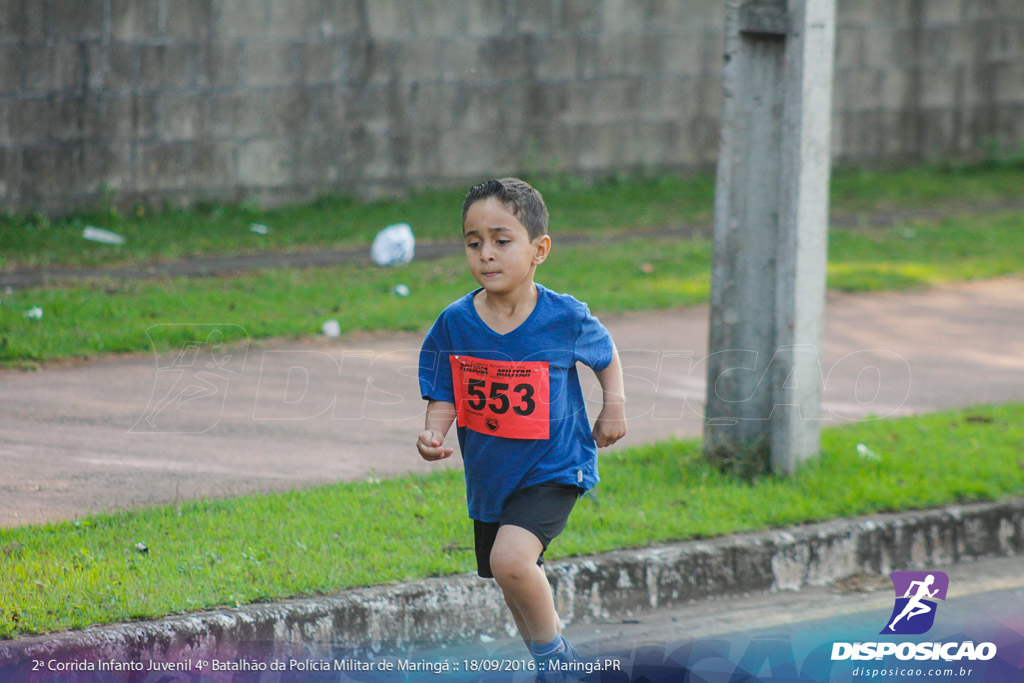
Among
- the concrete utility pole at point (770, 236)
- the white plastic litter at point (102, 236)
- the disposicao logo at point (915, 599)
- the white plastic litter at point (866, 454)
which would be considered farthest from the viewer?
the white plastic litter at point (102, 236)

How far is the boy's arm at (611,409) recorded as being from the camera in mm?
3416

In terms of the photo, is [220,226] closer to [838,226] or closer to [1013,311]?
[838,226]

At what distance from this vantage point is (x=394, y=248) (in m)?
9.59

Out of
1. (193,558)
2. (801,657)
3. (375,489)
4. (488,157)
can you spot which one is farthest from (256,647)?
(488,157)

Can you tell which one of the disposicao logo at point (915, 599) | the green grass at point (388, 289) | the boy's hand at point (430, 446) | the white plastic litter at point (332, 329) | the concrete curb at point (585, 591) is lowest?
the disposicao logo at point (915, 599)

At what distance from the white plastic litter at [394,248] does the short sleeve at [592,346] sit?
20.2 ft

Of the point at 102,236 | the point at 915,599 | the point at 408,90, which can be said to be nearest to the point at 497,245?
the point at 915,599

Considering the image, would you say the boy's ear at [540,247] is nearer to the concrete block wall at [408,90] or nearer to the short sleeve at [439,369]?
the short sleeve at [439,369]

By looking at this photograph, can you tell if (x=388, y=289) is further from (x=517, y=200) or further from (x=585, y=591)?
(x=517, y=200)

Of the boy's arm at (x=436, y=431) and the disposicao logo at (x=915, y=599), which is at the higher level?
the boy's arm at (x=436, y=431)

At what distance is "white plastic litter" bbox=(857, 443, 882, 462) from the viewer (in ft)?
18.1

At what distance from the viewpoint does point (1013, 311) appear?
8789 millimetres

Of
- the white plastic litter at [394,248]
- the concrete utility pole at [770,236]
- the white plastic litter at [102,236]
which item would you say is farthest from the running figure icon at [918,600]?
the white plastic litter at [102,236]

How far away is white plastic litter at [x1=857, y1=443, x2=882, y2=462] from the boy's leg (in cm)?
255
